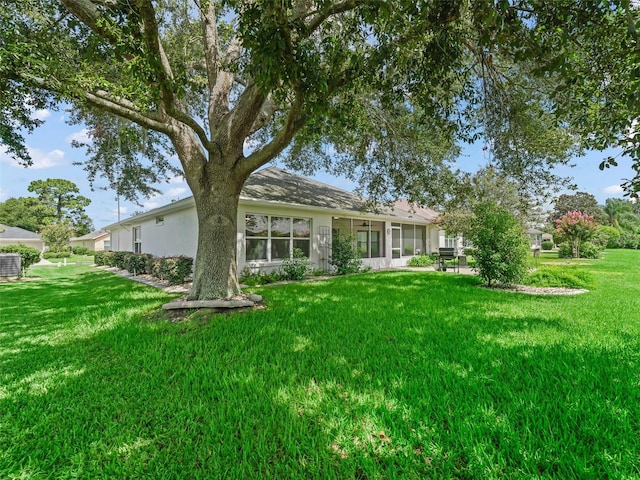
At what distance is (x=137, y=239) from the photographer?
59.9ft

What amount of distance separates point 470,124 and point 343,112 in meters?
2.92

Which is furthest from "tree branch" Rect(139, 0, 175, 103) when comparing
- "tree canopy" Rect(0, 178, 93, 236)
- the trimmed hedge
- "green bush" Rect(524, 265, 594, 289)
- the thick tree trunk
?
"tree canopy" Rect(0, 178, 93, 236)

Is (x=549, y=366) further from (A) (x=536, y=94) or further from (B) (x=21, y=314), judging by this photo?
(B) (x=21, y=314)

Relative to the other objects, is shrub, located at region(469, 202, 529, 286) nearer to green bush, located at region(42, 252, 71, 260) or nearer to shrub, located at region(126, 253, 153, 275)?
shrub, located at region(126, 253, 153, 275)

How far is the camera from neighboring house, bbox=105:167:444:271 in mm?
11070

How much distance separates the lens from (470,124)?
247 inches

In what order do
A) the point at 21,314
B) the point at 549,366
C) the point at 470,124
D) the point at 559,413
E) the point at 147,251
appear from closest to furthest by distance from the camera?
the point at 559,413
the point at 549,366
the point at 470,124
the point at 21,314
the point at 147,251

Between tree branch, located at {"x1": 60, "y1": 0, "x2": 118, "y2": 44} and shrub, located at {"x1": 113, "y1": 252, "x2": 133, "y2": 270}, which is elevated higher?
tree branch, located at {"x1": 60, "y1": 0, "x2": 118, "y2": 44}

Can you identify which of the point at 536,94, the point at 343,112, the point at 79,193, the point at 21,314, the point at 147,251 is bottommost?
the point at 21,314

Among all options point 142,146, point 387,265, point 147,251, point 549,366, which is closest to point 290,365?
point 549,366

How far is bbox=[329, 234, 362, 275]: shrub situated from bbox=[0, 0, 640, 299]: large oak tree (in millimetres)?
2792

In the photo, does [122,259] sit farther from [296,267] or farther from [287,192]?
[296,267]

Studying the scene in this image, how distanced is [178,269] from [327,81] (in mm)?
8388

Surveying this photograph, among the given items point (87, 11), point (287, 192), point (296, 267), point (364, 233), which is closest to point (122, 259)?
point (287, 192)
